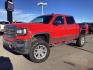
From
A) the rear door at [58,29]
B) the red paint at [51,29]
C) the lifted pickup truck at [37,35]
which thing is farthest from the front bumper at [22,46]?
the rear door at [58,29]

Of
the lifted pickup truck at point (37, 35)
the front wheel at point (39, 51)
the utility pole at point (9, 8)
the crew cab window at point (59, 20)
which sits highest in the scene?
the utility pole at point (9, 8)

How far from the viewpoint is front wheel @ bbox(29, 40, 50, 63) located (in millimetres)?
7324

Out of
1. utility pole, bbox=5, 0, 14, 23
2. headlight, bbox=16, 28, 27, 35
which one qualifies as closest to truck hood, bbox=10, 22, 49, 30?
headlight, bbox=16, 28, 27, 35

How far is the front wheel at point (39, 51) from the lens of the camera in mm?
7324

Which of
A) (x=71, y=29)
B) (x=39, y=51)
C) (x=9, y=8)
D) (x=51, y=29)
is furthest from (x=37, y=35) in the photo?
(x=9, y=8)

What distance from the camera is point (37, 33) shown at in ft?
24.9

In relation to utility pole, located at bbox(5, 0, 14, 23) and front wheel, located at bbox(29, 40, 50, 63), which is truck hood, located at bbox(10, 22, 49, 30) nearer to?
front wheel, located at bbox(29, 40, 50, 63)

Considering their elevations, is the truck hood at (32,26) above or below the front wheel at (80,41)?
above

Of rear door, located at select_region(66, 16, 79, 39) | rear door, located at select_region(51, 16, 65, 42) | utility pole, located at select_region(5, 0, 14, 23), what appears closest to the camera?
rear door, located at select_region(51, 16, 65, 42)

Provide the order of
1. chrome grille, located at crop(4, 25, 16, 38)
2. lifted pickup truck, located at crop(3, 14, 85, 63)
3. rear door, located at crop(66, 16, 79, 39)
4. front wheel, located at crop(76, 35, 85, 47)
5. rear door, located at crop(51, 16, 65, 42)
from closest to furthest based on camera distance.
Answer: lifted pickup truck, located at crop(3, 14, 85, 63), chrome grille, located at crop(4, 25, 16, 38), rear door, located at crop(51, 16, 65, 42), rear door, located at crop(66, 16, 79, 39), front wheel, located at crop(76, 35, 85, 47)

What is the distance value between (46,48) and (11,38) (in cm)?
159

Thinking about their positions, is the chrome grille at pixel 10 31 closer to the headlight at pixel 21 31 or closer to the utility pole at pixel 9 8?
the headlight at pixel 21 31

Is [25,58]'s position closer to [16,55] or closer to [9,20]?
[16,55]

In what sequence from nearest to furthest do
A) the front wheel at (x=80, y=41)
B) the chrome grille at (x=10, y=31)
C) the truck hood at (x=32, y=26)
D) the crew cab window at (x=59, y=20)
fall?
the truck hood at (x=32, y=26) < the chrome grille at (x=10, y=31) < the crew cab window at (x=59, y=20) < the front wheel at (x=80, y=41)
